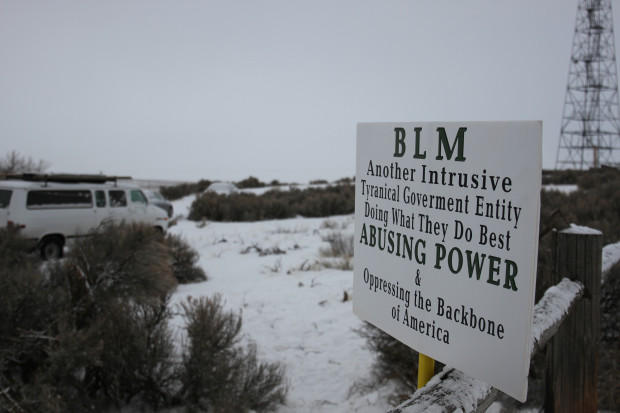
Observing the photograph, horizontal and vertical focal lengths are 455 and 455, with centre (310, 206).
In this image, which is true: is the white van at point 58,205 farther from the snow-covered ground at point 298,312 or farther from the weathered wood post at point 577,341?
the weathered wood post at point 577,341

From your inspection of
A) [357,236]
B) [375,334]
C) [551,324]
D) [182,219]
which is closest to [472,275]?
[357,236]

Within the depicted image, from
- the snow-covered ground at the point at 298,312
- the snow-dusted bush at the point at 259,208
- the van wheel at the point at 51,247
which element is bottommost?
the snow-covered ground at the point at 298,312

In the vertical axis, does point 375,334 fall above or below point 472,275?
below

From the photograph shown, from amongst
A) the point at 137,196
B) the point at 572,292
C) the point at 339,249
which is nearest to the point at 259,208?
the point at 137,196

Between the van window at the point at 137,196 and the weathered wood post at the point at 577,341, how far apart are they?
36.7 feet

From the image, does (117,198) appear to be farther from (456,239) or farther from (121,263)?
(456,239)

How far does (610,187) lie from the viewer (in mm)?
11688

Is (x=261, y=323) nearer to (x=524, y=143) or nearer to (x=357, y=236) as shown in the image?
(x=357, y=236)

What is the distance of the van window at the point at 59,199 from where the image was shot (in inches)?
387

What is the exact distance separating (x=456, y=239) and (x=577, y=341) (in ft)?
5.75

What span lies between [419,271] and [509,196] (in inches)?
12.6

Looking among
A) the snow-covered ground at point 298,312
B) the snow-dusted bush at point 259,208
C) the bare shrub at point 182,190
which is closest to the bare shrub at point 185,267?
the snow-covered ground at point 298,312

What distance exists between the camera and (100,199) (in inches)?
434

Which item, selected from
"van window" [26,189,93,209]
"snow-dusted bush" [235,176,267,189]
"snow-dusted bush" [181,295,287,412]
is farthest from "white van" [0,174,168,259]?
"snow-dusted bush" [235,176,267,189]
